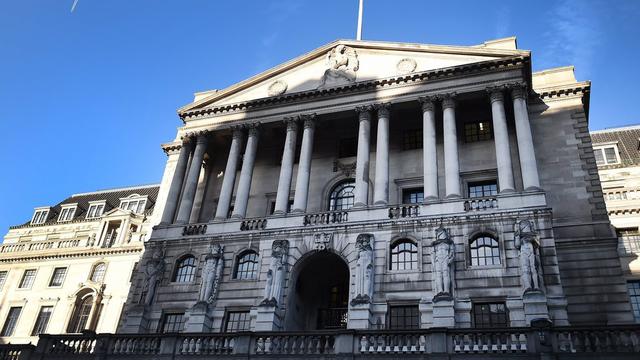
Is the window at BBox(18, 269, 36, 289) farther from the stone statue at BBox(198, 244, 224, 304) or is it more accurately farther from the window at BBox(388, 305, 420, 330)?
the window at BBox(388, 305, 420, 330)

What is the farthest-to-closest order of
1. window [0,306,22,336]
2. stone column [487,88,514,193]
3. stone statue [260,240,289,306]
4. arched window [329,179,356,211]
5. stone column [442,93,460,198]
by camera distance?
window [0,306,22,336] → arched window [329,179,356,211] → stone column [442,93,460,198] → stone column [487,88,514,193] → stone statue [260,240,289,306]

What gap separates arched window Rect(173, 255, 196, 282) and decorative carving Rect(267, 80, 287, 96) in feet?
45.8

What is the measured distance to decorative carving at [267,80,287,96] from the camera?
40.4 metres

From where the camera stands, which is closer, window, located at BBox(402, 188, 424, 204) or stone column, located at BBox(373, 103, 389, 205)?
stone column, located at BBox(373, 103, 389, 205)

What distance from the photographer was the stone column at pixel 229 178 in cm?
3616

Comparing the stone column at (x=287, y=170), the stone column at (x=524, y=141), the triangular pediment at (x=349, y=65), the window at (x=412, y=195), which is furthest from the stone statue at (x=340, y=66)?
the stone column at (x=524, y=141)

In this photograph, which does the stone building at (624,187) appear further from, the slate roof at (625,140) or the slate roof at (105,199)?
the slate roof at (105,199)

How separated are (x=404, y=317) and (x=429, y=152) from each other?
10.6 m

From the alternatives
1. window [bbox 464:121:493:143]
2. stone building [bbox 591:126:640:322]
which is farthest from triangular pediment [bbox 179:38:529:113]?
stone building [bbox 591:126:640:322]

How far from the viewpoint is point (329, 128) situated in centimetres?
4047

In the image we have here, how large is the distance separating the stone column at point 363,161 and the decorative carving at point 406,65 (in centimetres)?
377

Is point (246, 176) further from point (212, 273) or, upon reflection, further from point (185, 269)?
point (212, 273)

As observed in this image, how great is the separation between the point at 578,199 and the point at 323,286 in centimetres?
1657

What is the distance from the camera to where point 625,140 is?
53.8 m
